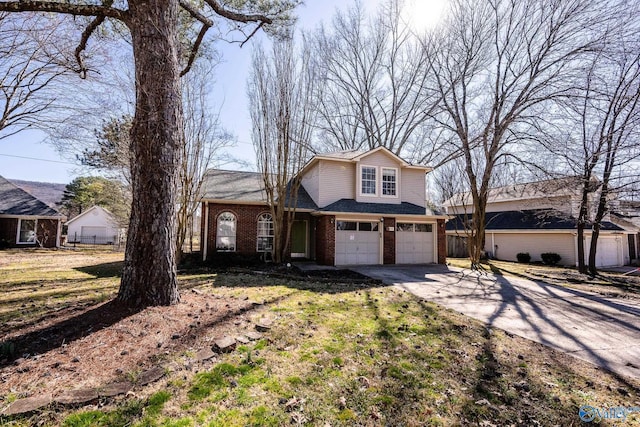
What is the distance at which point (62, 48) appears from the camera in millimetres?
9070

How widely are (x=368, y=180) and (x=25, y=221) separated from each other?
2441 cm

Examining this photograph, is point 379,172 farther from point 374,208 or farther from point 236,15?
point 236,15

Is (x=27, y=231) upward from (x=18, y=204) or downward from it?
downward

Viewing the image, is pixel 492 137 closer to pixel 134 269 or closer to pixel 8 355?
pixel 134 269

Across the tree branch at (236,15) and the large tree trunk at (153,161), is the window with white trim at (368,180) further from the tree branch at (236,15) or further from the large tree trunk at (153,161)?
the large tree trunk at (153,161)

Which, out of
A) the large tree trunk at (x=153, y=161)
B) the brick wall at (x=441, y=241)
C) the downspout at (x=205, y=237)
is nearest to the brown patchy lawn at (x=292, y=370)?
the large tree trunk at (x=153, y=161)

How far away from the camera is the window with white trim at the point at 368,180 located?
15.0 metres

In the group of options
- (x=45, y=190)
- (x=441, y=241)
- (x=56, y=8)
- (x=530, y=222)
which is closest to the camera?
(x=56, y=8)

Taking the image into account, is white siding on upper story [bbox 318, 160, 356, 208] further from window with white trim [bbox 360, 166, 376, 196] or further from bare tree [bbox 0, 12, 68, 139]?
bare tree [bbox 0, 12, 68, 139]

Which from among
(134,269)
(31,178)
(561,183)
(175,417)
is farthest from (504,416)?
(31,178)

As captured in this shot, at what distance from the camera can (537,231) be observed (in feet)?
65.7

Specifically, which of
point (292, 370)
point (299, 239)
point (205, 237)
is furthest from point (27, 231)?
point (292, 370)

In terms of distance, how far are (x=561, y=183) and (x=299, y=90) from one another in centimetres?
1237

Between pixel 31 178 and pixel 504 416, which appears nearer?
pixel 504 416
